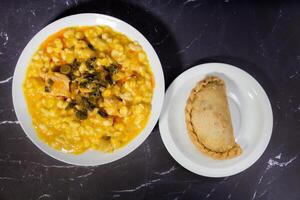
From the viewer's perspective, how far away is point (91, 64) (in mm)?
2756

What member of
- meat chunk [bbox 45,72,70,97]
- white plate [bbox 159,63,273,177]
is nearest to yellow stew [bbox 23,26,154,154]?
meat chunk [bbox 45,72,70,97]

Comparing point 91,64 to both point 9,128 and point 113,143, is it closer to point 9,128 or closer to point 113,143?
point 113,143

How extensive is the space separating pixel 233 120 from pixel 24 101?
1.51m

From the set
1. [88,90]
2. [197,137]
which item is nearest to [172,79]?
[197,137]

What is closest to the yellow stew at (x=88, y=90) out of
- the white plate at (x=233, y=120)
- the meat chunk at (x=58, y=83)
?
the meat chunk at (x=58, y=83)

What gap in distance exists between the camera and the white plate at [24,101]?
278 cm

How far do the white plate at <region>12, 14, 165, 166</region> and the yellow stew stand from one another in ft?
0.11

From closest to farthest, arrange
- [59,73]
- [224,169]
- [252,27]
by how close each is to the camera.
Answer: [59,73]
[224,169]
[252,27]

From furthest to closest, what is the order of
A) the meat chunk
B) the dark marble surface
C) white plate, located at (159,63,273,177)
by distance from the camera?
the dark marble surface, white plate, located at (159,63,273,177), the meat chunk

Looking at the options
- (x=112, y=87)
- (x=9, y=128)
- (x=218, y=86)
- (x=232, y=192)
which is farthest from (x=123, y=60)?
(x=232, y=192)

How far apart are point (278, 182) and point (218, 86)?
899 mm

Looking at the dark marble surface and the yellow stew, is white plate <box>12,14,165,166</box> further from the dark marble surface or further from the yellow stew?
the dark marble surface

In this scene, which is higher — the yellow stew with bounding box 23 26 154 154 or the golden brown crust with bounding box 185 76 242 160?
the yellow stew with bounding box 23 26 154 154

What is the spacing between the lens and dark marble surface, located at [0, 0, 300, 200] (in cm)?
311
